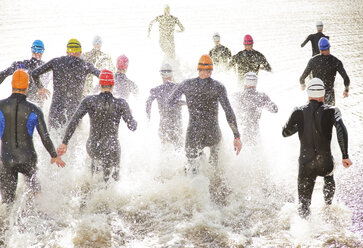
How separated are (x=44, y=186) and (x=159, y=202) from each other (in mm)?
1897

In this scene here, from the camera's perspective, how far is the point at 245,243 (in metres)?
4.99

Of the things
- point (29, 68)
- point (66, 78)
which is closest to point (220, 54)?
point (66, 78)

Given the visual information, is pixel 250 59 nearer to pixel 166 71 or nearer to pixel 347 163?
pixel 166 71

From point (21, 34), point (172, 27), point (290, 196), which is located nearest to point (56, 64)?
point (290, 196)

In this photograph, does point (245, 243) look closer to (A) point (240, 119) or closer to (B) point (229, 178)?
(B) point (229, 178)

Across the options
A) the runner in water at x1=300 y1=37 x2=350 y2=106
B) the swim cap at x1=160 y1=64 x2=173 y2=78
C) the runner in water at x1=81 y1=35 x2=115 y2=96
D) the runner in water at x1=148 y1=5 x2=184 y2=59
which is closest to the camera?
the swim cap at x1=160 y1=64 x2=173 y2=78

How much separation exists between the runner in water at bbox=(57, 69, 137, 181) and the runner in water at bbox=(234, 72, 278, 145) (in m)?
2.31

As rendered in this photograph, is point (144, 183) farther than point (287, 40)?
No

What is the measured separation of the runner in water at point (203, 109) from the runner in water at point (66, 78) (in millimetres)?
2098

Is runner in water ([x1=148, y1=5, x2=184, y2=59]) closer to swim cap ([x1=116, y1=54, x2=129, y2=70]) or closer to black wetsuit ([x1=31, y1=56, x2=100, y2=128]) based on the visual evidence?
swim cap ([x1=116, y1=54, x2=129, y2=70])

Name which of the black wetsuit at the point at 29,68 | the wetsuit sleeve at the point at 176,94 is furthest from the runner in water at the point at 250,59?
the black wetsuit at the point at 29,68

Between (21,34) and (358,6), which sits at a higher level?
(358,6)

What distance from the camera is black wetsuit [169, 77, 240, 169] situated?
5.77m

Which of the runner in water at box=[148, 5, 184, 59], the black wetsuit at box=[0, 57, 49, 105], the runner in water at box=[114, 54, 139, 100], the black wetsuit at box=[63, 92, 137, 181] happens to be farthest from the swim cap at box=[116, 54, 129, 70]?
Result: the runner in water at box=[148, 5, 184, 59]
